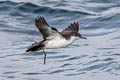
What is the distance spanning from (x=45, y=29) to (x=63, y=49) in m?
5.32

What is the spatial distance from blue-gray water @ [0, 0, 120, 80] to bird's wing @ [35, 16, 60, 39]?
7.44ft

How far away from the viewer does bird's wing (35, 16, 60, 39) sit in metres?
9.92

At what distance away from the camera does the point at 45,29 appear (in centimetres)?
1019

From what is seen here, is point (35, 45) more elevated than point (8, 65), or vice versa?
point (35, 45)

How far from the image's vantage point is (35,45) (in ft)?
34.3

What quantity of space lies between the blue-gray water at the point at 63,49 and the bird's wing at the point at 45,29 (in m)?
2.27

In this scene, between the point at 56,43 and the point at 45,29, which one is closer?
the point at 45,29

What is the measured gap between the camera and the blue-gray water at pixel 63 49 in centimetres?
1302

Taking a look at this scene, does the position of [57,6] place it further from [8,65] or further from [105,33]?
[8,65]

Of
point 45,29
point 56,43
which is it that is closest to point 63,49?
point 56,43

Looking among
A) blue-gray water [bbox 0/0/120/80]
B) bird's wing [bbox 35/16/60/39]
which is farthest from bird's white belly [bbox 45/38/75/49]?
blue-gray water [bbox 0/0/120/80]

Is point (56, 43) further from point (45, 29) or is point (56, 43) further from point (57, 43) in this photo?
point (45, 29)

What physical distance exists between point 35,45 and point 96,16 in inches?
300

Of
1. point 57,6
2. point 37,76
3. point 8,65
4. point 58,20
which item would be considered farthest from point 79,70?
point 57,6
